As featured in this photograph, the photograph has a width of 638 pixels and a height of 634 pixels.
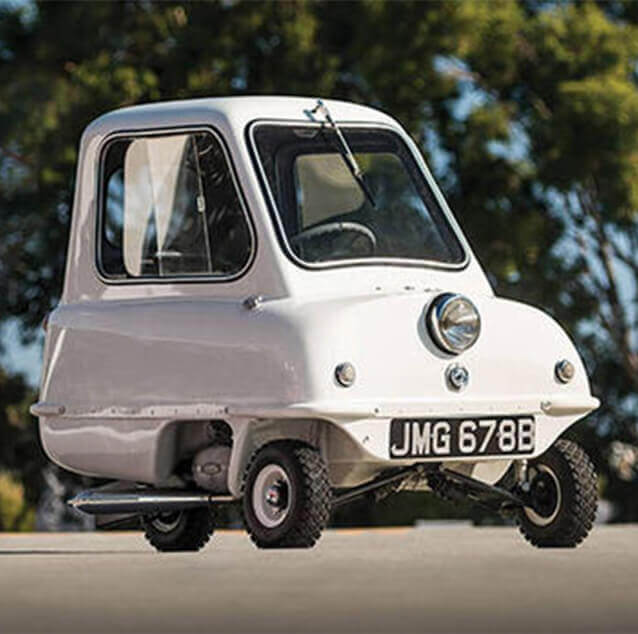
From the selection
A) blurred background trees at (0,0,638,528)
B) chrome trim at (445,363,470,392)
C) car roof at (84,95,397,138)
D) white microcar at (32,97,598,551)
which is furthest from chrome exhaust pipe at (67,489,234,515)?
blurred background trees at (0,0,638,528)

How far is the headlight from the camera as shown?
1234 cm

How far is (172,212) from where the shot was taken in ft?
44.3

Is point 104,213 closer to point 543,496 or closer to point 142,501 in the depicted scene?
point 142,501

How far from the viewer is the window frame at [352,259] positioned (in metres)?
12.7

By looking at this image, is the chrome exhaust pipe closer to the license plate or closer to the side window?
the license plate

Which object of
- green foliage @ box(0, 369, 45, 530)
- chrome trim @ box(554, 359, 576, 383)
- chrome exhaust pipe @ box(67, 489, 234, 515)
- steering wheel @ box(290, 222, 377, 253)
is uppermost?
steering wheel @ box(290, 222, 377, 253)

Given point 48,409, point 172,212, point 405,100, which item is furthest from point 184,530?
point 405,100

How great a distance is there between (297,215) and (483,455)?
1.75 m

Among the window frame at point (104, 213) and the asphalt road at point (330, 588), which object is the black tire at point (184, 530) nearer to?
the asphalt road at point (330, 588)

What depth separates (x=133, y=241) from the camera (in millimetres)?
13477

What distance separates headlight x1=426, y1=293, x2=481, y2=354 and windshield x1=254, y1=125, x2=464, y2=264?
31.2 inches

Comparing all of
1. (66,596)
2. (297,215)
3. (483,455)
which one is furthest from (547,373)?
(66,596)

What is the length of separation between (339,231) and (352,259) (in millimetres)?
250

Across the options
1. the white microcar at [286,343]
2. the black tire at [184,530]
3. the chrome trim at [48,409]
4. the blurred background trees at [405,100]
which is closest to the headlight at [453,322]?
the white microcar at [286,343]
